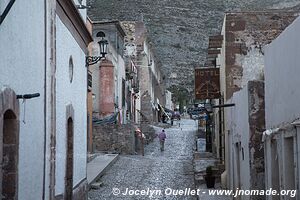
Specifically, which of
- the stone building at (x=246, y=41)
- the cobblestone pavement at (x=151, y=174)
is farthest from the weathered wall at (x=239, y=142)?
the stone building at (x=246, y=41)

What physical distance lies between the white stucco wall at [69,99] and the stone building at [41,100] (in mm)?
17

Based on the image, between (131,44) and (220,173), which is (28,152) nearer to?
(220,173)

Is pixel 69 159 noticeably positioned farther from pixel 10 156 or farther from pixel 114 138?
pixel 114 138

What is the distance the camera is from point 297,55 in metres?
6.50

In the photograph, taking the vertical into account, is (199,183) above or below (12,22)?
below

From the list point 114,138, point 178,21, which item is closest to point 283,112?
point 114,138

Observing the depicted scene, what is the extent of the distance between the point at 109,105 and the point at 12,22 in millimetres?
19875

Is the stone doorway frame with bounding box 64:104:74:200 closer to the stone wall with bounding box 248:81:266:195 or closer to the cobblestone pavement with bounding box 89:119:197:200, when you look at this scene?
the cobblestone pavement with bounding box 89:119:197:200

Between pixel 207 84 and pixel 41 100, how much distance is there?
422 inches

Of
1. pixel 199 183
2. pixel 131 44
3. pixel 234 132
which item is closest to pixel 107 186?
pixel 199 183

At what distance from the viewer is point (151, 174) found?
60.8 ft

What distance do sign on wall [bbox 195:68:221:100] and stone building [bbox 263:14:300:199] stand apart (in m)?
9.03

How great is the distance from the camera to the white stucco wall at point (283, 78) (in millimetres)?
6617

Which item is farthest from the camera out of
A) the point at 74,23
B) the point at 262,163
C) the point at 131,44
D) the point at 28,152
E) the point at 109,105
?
the point at 131,44
